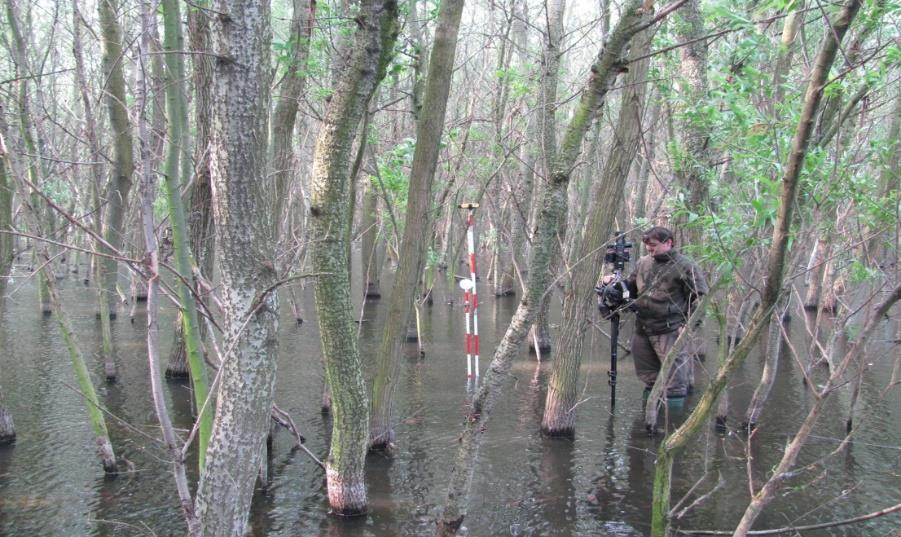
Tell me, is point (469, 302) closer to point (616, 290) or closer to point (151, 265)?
point (616, 290)

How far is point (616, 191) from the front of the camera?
6434mm

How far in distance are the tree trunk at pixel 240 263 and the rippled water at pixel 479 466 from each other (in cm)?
51

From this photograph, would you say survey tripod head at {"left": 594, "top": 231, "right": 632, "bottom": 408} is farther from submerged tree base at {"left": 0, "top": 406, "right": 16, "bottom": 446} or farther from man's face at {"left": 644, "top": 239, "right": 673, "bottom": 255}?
submerged tree base at {"left": 0, "top": 406, "right": 16, "bottom": 446}

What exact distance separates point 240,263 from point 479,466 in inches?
164

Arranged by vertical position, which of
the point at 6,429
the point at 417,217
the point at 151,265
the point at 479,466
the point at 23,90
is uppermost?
the point at 23,90

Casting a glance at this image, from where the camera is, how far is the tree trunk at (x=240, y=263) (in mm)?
2986

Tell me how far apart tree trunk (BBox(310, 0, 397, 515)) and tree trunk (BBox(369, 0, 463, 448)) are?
1.29 metres

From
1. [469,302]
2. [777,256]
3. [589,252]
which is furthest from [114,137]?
[777,256]

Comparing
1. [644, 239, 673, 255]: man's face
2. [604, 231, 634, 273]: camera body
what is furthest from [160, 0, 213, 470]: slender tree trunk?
[644, 239, 673, 255]: man's face

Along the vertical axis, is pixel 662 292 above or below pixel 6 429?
above

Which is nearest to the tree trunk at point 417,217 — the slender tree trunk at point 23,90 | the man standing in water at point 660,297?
the man standing in water at point 660,297

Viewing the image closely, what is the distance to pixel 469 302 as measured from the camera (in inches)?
407

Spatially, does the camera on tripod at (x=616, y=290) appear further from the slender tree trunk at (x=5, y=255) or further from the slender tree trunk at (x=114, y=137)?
the slender tree trunk at (x=5, y=255)

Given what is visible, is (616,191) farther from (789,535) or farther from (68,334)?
(68,334)
